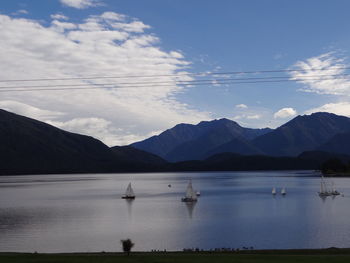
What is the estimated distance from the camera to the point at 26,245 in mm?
62031

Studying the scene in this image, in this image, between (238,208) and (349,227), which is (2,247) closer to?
(349,227)

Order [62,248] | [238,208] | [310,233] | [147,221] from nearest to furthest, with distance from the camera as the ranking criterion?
[62,248] < [310,233] < [147,221] < [238,208]

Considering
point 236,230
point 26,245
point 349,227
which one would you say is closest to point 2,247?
point 26,245

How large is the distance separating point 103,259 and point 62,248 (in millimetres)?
26091

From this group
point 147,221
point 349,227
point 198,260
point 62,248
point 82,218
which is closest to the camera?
point 198,260

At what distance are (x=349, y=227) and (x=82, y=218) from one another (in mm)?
53923

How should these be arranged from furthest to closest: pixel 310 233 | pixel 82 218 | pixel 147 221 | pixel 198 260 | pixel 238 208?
pixel 238 208
pixel 82 218
pixel 147 221
pixel 310 233
pixel 198 260

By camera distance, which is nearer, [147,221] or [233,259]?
[233,259]

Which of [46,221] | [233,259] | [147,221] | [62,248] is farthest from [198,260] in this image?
[46,221]

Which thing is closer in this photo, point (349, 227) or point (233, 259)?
point (233, 259)

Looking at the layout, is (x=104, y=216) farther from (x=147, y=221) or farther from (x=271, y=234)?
(x=271, y=234)

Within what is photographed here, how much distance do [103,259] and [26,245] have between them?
31297 mm

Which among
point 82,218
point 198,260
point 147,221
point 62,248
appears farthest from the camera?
point 82,218

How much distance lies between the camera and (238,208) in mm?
113812
